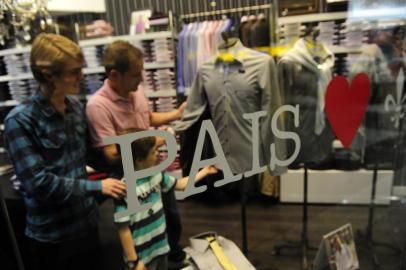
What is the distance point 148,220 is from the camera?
→ 36.2 inches

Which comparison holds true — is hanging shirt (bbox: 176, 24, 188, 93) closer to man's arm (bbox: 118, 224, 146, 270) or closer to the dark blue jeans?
the dark blue jeans

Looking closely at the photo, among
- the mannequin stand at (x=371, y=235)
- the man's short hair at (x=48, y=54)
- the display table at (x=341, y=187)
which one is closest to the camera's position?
the man's short hair at (x=48, y=54)

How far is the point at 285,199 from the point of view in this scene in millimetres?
2074

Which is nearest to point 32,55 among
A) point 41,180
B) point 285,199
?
point 41,180

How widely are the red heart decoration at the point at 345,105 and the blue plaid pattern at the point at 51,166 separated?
87 centimetres

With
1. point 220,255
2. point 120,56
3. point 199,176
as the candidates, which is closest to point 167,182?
point 199,176

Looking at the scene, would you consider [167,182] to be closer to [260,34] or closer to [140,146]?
[140,146]

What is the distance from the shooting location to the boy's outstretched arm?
86 cm

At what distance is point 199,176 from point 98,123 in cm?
29

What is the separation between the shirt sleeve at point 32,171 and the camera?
701 mm

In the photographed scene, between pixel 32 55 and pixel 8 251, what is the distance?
43cm

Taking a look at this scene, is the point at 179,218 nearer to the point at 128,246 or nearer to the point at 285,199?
the point at 128,246

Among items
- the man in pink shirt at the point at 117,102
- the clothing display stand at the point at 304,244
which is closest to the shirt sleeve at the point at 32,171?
the man in pink shirt at the point at 117,102

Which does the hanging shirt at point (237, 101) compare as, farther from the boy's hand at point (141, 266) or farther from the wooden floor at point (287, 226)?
the boy's hand at point (141, 266)
